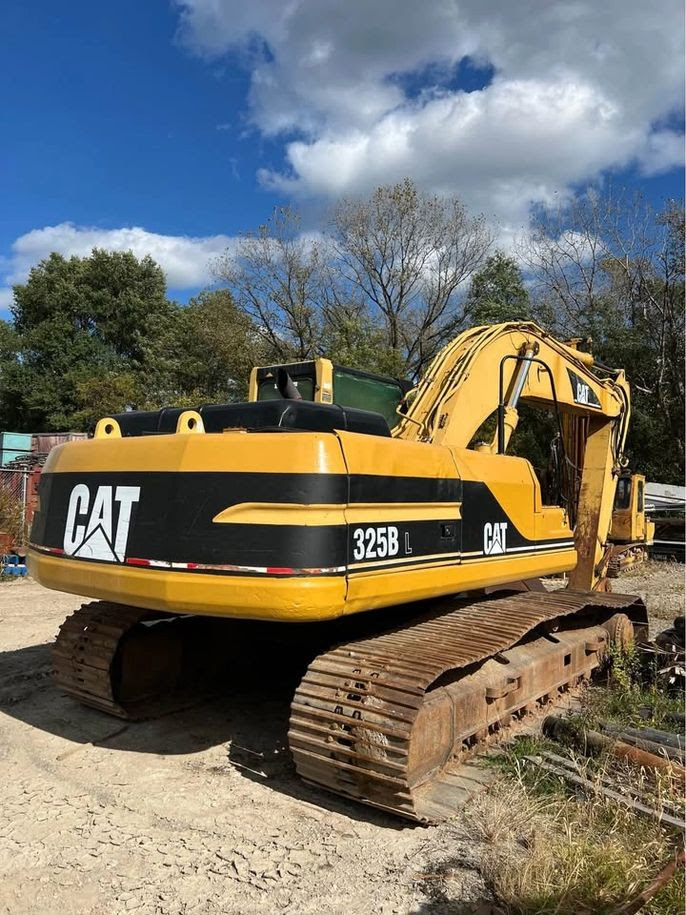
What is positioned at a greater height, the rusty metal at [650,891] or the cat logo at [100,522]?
the cat logo at [100,522]

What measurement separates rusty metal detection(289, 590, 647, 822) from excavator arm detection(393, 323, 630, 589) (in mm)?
1204

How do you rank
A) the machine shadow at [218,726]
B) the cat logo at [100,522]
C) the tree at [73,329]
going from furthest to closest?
the tree at [73,329] < the machine shadow at [218,726] < the cat logo at [100,522]

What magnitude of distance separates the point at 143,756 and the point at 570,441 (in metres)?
5.46

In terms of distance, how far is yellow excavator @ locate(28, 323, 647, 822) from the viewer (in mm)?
3410

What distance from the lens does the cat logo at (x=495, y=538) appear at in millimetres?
4551

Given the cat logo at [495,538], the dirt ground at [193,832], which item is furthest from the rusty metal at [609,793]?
the cat logo at [495,538]

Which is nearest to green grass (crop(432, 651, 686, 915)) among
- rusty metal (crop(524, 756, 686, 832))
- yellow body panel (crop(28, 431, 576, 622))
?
rusty metal (crop(524, 756, 686, 832))

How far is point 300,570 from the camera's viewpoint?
3.36 metres

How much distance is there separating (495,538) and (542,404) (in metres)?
2.62

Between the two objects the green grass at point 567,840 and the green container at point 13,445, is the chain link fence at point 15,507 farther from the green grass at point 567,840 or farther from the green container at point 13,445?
the green container at point 13,445

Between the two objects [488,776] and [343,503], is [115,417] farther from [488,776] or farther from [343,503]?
[488,776]

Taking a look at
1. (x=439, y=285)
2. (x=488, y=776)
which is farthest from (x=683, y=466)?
(x=488, y=776)

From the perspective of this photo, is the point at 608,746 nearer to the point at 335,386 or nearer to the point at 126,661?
the point at 335,386

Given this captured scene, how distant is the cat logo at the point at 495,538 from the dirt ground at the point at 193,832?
5.35 ft
